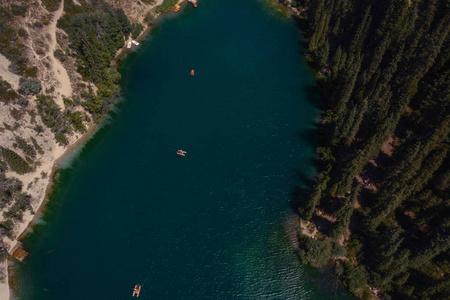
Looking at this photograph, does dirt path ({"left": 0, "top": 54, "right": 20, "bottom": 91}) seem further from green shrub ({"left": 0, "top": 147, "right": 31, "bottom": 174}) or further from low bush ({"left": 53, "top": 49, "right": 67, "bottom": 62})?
green shrub ({"left": 0, "top": 147, "right": 31, "bottom": 174})

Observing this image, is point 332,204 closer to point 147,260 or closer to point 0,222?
point 147,260

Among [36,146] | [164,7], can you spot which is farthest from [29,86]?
[164,7]

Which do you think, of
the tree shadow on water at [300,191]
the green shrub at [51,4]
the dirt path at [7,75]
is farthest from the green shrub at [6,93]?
the tree shadow on water at [300,191]

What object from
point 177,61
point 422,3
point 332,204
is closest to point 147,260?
point 332,204

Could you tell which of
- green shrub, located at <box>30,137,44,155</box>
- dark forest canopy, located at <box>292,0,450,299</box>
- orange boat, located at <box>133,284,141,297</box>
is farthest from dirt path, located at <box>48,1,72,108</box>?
dark forest canopy, located at <box>292,0,450,299</box>

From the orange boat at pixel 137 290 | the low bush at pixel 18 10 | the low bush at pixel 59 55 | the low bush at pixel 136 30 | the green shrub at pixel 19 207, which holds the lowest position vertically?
the orange boat at pixel 137 290

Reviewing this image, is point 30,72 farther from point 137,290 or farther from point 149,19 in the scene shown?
point 137,290

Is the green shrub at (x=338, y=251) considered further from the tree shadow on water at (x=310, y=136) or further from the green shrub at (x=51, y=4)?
the green shrub at (x=51, y=4)
